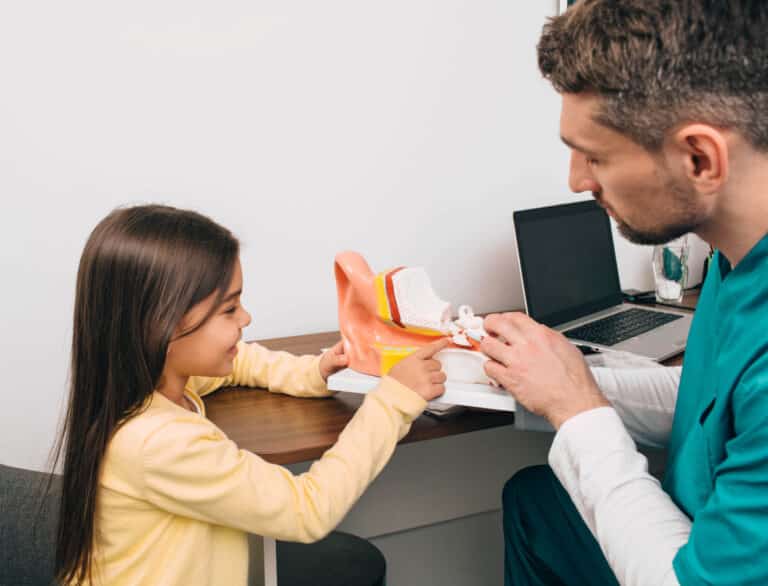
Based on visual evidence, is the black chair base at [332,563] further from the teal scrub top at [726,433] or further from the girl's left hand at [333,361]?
the teal scrub top at [726,433]

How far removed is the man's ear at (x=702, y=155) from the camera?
2.67 feet

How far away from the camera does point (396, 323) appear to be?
1179 mm

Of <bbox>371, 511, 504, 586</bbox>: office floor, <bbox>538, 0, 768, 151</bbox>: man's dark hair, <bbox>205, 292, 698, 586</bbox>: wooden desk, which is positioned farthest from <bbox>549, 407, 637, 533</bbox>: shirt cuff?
<bbox>371, 511, 504, 586</bbox>: office floor

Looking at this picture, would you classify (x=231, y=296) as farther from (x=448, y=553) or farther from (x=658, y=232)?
(x=448, y=553)

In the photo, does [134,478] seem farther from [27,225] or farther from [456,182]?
[456,182]

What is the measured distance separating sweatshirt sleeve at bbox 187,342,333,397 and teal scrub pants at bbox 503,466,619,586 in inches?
14.3

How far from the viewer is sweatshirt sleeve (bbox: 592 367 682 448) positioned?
115 centimetres

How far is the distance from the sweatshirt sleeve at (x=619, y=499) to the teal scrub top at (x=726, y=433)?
0.03 meters

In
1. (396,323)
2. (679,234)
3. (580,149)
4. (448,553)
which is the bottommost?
(448,553)

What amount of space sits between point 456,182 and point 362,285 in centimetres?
64

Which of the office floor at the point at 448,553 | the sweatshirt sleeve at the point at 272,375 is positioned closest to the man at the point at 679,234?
the sweatshirt sleeve at the point at 272,375

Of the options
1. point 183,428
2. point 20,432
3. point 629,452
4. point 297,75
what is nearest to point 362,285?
point 183,428

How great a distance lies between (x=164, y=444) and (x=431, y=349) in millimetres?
394

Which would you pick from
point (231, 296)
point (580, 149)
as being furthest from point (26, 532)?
point (580, 149)
